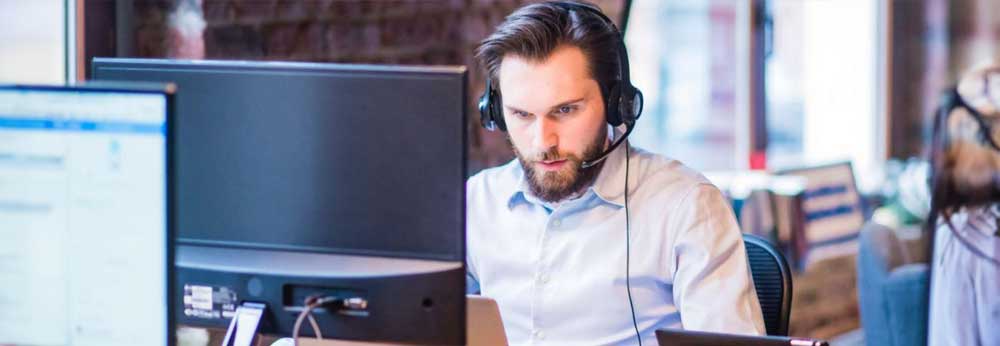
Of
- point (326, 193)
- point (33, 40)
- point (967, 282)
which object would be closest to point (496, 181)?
point (326, 193)

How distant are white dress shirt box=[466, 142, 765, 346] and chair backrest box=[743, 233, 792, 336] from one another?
15 cm

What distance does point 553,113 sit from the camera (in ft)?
6.57

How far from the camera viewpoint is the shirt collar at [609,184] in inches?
83.2

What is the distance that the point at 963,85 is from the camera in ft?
10.6

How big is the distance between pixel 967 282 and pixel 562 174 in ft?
4.53

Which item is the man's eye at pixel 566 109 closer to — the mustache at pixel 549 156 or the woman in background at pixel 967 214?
the mustache at pixel 549 156

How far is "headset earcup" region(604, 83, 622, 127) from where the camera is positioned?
2057 millimetres

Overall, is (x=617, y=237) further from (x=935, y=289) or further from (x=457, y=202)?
(x=935, y=289)

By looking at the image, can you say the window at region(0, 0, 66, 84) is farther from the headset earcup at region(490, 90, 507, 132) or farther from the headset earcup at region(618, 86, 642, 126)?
the headset earcup at region(618, 86, 642, 126)

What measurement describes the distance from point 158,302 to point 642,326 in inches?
35.6

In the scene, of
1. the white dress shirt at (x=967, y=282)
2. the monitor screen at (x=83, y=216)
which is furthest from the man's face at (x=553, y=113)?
the white dress shirt at (x=967, y=282)

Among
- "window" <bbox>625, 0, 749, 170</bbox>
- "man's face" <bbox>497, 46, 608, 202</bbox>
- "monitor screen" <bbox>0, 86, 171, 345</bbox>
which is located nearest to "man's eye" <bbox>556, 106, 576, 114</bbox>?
"man's face" <bbox>497, 46, 608, 202</bbox>

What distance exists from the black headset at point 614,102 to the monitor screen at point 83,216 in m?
0.80

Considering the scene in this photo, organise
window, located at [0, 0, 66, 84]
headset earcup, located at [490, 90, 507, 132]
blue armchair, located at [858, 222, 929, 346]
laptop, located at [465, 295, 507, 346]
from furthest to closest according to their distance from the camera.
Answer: blue armchair, located at [858, 222, 929, 346]
window, located at [0, 0, 66, 84]
headset earcup, located at [490, 90, 507, 132]
laptop, located at [465, 295, 507, 346]
